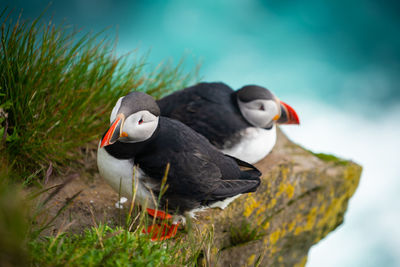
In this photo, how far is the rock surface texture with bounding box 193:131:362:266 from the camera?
10.4 feet

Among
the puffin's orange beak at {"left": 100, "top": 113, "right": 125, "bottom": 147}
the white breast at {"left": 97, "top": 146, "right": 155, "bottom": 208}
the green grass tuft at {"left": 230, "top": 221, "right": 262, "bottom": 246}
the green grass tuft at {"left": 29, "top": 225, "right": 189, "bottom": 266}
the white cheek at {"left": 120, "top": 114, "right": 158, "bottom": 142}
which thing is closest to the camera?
the green grass tuft at {"left": 29, "top": 225, "right": 189, "bottom": 266}

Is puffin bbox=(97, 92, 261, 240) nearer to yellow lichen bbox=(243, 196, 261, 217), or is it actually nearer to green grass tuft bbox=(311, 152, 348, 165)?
yellow lichen bbox=(243, 196, 261, 217)

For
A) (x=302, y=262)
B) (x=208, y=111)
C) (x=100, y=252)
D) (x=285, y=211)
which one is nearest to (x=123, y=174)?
(x=100, y=252)

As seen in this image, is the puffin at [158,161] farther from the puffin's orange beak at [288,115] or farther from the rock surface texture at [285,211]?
the puffin's orange beak at [288,115]

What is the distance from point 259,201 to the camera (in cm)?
346

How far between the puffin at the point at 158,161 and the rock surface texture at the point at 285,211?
37 cm

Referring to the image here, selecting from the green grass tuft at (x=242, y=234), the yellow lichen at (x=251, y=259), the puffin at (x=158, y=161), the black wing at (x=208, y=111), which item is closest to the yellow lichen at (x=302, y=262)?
the yellow lichen at (x=251, y=259)

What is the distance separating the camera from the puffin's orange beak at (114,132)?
1.92 meters

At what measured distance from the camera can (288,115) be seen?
333 centimetres

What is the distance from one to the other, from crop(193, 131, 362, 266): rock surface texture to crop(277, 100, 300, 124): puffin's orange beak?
54cm

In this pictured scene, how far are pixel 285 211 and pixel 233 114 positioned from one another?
1.30m

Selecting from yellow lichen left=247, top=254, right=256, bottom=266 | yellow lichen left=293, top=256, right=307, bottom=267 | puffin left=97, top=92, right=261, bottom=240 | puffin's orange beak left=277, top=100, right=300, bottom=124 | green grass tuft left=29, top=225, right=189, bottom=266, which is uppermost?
puffin's orange beak left=277, top=100, right=300, bottom=124

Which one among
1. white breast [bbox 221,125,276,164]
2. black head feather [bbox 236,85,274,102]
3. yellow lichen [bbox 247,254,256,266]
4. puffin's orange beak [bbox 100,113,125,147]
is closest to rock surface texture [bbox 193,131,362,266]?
yellow lichen [bbox 247,254,256,266]

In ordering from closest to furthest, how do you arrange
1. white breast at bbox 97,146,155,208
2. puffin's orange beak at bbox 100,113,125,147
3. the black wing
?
puffin's orange beak at bbox 100,113,125,147 → white breast at bbox 97,146,155,208 → the black wing
